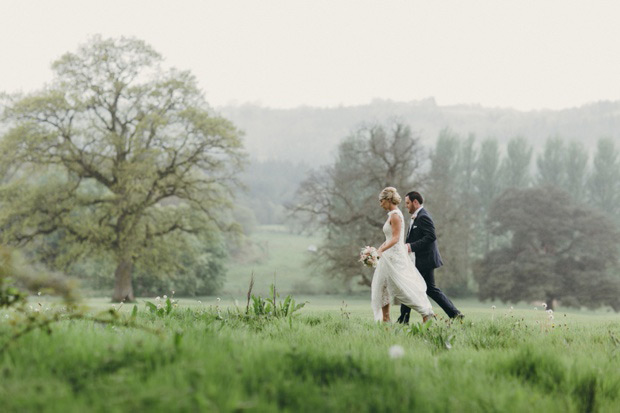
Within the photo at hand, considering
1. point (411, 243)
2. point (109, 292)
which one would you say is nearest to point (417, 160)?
point (411, 243)

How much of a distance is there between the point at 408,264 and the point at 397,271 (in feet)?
0.96

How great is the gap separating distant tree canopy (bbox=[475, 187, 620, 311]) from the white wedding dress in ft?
113

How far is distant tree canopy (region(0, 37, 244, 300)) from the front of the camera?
3089cm

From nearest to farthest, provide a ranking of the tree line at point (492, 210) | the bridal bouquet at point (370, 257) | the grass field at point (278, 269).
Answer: the bridal bouquet at point (370, 257) < the tree line at point (492, 210) < the grass field at point (278, 269)

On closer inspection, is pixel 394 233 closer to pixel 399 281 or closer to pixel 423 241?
pixel 423 241

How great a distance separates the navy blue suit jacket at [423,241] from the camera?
35.0 feet

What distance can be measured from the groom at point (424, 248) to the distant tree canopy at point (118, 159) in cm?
2247

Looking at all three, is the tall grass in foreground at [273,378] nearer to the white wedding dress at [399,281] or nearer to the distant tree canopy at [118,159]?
the white wedding dress at [399,281]

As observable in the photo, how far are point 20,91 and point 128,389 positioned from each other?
113ft

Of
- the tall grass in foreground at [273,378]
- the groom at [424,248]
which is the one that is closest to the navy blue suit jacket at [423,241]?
the groom at [424,248]

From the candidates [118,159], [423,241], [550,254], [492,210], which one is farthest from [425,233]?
[492,210]

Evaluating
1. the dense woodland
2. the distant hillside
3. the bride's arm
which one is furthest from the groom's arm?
the distant hillside

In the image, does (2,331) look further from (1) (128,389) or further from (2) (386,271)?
(2) (386,271)

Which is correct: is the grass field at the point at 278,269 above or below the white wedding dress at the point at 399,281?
below
